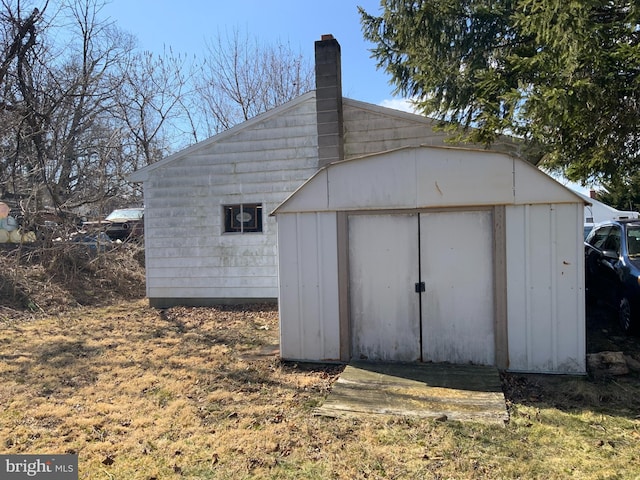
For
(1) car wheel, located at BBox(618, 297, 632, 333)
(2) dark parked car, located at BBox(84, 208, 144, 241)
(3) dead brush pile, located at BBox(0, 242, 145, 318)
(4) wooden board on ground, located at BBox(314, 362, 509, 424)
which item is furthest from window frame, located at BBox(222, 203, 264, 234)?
(2) dark parked car, located at BBox(84, 208, 144, 241)

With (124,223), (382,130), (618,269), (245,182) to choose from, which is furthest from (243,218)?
(124,223)

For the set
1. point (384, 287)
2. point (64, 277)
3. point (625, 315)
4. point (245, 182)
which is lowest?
point (625, 315)

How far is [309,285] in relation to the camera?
6070 millimetres

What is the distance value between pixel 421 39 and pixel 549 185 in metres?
4.66

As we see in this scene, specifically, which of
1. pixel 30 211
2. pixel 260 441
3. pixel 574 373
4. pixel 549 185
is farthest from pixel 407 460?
pixel 30 211

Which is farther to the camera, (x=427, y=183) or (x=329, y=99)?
(x=329, y=99)

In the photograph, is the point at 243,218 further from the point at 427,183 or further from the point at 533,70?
the point at 533,70

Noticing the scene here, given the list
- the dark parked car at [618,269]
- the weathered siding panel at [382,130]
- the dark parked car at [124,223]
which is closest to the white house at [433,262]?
the dark parked car at [618,269]

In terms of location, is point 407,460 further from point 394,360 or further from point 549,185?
point 549,185

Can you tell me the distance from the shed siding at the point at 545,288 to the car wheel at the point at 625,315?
2.16m

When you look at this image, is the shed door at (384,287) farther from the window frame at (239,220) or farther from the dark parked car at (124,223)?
the dark parked car at (124,223)

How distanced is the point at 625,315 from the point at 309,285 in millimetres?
4928

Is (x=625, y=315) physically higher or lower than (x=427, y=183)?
lower

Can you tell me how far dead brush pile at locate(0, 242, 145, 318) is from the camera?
34.6 feet
